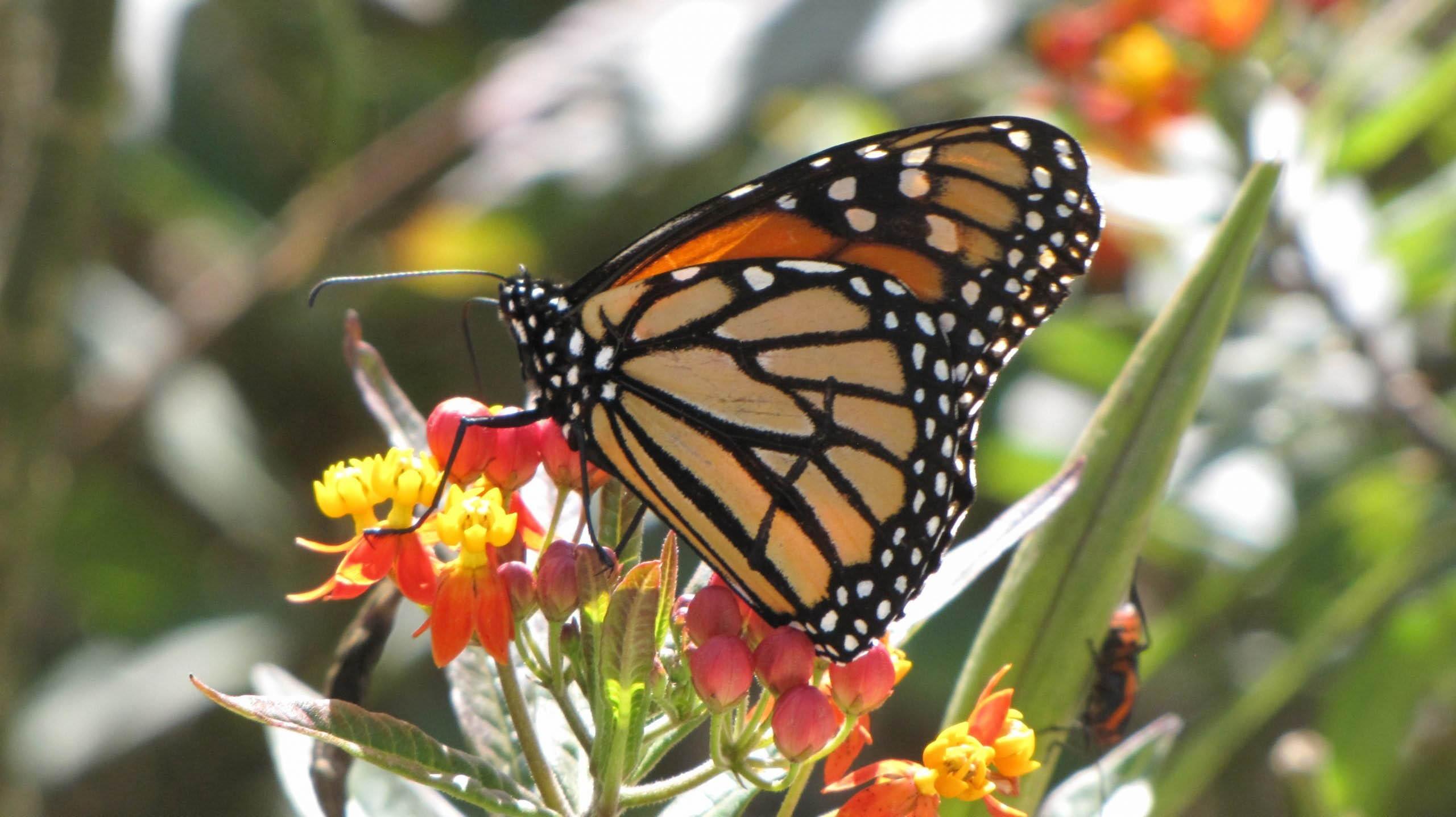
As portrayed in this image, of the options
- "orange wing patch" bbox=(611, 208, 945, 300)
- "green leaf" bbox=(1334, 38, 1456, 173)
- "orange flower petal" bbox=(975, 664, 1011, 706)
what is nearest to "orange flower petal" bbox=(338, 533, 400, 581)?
"orange wing patch" bbox=(611, 208, 945, 300)

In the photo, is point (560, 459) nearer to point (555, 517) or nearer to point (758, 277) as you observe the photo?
point (555, 517)

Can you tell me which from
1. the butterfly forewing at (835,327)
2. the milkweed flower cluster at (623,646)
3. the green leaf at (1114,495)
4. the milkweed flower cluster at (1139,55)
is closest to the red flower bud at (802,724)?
the milkweed flower cluster at (623,646)

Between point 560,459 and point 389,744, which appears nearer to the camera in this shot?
point 389,744

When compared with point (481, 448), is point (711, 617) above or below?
below

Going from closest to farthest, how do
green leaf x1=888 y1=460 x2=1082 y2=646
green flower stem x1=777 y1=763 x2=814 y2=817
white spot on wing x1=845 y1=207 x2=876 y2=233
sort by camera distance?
green flower stem x1=777 y1=763 x2=814 y2=817 < green leaf x1=888 y1=460 x2=1082 y2=646 < white spot on wing x1=845 y1=207 x2=876 y2=233

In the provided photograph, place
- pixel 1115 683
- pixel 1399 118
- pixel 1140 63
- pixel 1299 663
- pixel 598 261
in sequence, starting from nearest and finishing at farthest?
pixel 1115 683, pixel 1299 663, pixel 1399 118, pixel 1140 63, pixel 598 261

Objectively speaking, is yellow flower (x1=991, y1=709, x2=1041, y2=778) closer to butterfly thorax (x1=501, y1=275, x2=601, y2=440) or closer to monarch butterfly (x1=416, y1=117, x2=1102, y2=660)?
monarch butterfly (x1=416, y1=117, x2=1102, y2=660)

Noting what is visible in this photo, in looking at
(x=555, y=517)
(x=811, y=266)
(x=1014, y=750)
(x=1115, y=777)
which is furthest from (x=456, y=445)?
(x=1115, y=777)
